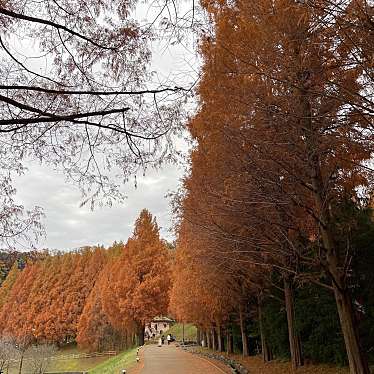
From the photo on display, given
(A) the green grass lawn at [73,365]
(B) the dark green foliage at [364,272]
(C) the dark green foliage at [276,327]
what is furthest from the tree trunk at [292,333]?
(A) the green grass lawn at [73,365]

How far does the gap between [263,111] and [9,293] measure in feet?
201

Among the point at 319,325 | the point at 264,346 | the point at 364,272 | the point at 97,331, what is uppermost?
the point at 97,331

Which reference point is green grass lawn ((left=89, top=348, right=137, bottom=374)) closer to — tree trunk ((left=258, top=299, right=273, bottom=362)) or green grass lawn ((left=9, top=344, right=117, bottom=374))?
tree trunk ((left=258, top=299, right=273, bottom=362))

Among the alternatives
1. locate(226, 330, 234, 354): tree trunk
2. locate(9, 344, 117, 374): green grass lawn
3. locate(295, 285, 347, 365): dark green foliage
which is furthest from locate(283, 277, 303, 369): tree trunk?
locate(9, 344, 117, 374): green grass lawn

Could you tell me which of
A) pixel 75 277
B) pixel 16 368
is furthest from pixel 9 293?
pixel 16 368

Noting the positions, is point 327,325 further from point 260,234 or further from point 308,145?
point 308,145

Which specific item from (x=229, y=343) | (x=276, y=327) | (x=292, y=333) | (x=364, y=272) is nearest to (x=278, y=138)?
(x=364, y=272)

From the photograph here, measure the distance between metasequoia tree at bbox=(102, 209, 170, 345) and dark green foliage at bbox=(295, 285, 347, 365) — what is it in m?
20.7

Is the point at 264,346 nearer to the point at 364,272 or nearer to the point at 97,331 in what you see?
the point at 364,272

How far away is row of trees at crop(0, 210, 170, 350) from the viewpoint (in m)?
32.9

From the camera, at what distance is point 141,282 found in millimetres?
33000

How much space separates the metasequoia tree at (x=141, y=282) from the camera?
32.3 metres

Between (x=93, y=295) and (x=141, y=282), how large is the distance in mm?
14141

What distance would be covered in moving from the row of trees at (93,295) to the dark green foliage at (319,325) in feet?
48.2
